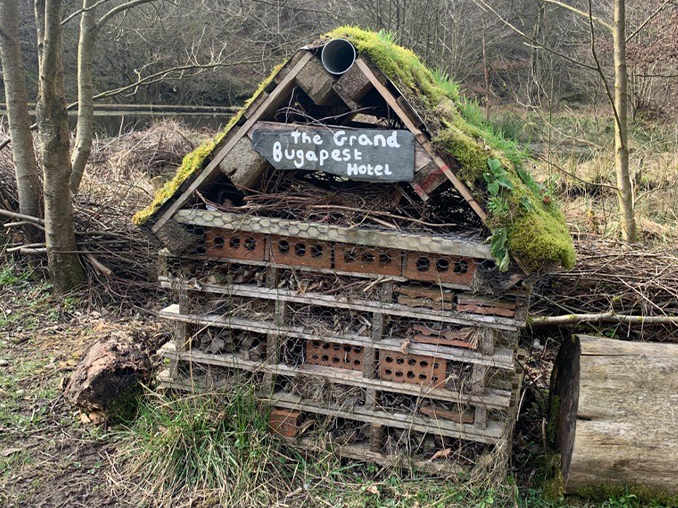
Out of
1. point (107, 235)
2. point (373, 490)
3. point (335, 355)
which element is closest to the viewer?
point (373, 490)

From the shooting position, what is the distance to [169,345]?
13.4 feet

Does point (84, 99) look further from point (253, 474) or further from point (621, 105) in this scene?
point (621, 105)

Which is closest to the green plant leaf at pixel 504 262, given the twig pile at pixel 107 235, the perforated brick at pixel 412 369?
the perforated brick at pixel 412 369

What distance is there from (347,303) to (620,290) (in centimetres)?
269

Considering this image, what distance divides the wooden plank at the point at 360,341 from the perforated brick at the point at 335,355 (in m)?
0.15

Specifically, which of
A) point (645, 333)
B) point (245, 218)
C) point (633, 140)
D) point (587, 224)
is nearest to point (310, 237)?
point (245, 218)

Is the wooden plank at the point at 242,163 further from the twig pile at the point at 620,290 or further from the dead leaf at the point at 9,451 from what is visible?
the twig pile at the point at 620,290

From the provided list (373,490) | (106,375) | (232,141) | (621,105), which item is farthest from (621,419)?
(621,105)

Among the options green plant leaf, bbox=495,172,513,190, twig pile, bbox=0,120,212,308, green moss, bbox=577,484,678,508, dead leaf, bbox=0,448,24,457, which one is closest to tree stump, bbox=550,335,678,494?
green moss, bbox=577,484,678,508

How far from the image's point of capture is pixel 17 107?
21.1 feet

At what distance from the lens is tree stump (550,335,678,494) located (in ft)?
11.2

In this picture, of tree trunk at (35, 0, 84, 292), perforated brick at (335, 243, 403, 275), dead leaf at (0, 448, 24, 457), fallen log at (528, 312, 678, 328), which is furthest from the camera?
tree trunk at (35, 0, 84, 292)

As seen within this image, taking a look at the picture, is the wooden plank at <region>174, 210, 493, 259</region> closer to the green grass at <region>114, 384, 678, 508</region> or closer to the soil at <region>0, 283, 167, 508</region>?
the green grass at <region>114, 384, 678, 508</region>

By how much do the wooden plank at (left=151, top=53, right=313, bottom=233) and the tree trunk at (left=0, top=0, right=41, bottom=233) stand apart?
3930 millimetres
